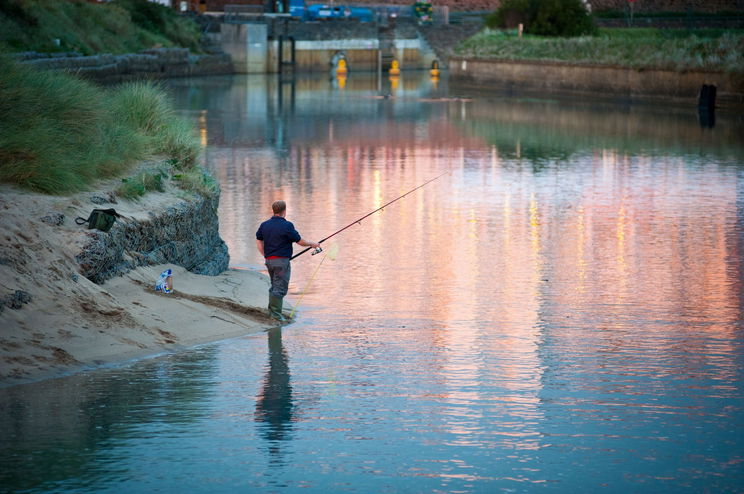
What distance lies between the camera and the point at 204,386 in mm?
10023

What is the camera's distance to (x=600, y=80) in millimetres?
54094

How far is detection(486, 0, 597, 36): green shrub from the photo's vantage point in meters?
67.6

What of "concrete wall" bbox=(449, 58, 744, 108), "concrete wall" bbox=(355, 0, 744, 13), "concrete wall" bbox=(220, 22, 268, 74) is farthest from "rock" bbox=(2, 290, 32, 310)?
"concrete wall" bbox=(355, 0, 744, 13)

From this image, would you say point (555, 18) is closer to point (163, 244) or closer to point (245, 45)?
point (245, 45)

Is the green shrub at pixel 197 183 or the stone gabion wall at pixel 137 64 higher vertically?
the stone gabion wall at pixel 137 64

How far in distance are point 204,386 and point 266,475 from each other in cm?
223

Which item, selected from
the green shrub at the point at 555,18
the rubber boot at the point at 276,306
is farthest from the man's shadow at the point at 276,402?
the green shrub at the point at 555,18

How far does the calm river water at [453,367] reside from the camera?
8.05 metres

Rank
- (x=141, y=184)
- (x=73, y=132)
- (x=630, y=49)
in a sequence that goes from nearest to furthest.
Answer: (x=141, y=184) < (x=73, y=132) < (x=630, y=49)

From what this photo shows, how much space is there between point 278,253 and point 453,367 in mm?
2699

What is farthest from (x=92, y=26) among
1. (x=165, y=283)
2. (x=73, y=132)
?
(x=165, y=283)

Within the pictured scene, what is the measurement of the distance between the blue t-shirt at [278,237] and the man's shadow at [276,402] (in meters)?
1.35

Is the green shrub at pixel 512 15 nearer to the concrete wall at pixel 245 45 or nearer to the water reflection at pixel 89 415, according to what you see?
the concrete wall at pixel 245 45

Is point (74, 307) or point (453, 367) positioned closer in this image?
point (453, 367)
